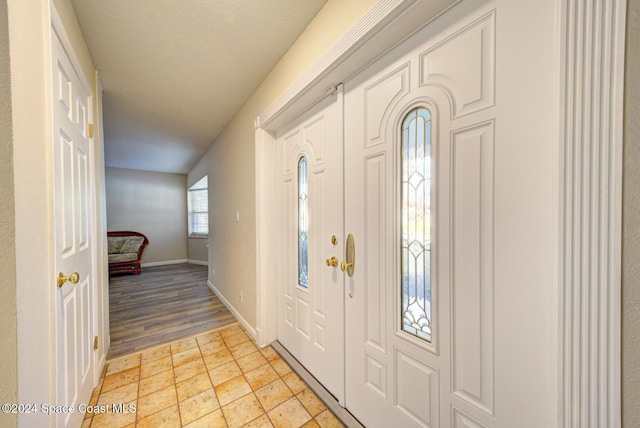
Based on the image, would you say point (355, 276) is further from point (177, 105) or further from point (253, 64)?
point (177, 105)

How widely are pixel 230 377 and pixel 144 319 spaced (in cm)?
177

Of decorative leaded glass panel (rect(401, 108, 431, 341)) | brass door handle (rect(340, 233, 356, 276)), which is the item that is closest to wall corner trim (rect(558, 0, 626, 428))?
decorative leaded glass panel (rect(401, 108, 431, 341))

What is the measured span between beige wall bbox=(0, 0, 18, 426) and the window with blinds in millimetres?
5720

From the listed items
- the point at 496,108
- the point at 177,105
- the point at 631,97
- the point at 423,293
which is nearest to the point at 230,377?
the point at 423,293

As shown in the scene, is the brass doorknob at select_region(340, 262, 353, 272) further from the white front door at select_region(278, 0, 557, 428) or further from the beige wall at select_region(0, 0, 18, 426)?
the beige wall at select_region(0, 0, 18, 426)

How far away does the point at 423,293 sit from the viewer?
96 centimetres

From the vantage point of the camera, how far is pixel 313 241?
5.29 feet

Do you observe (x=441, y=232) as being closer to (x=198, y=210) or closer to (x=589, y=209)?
(x=589, y=209)

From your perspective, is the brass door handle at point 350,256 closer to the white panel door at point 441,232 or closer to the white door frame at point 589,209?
the white panel door at point 441,232

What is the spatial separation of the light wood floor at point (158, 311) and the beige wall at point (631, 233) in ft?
9.47

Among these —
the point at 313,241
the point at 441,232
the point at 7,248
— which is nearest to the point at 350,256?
the point at 313,241

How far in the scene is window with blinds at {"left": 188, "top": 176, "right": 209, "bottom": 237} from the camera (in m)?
6.03

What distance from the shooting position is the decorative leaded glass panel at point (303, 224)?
1.71 meters

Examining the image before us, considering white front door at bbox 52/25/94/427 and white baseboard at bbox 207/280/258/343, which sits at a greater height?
white front door at bbox 52/25/94/427
